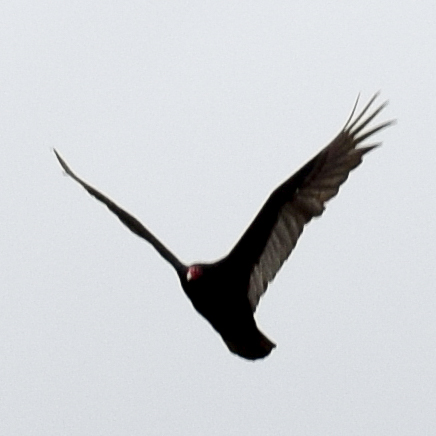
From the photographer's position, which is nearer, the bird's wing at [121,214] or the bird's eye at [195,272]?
the bird's eye at [195,272]

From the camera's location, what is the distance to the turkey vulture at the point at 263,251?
2570cm

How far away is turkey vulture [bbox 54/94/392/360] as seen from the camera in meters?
25.7

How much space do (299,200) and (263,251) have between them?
0.65 meters

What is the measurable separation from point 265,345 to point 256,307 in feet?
1.58

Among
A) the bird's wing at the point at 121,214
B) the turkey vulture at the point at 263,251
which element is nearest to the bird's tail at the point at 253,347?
the turkey vulture at the point at 263,251

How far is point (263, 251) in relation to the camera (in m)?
26.1

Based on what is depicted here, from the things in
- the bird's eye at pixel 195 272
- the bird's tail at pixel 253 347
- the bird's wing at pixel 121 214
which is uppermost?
the bird's wing at pixel 121 214

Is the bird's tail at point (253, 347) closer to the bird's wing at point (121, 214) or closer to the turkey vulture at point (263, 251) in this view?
the turkey vulture at point (263, 251)

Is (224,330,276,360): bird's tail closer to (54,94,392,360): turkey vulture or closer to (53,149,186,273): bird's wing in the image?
(54,94,392,360): turkey vulture

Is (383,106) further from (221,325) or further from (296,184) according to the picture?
(221,325)

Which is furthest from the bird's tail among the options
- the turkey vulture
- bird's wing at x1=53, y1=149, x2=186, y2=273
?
bird's wing at x1=53, y1=149, x2=186, y2=273

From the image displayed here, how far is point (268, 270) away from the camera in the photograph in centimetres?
2614

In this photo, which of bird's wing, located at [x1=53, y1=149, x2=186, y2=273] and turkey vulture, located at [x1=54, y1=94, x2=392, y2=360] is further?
bird's wing, located at [x1=53, y1=149, x2=186, y2=273]

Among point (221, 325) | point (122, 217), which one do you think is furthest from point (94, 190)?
point (221, 325)
